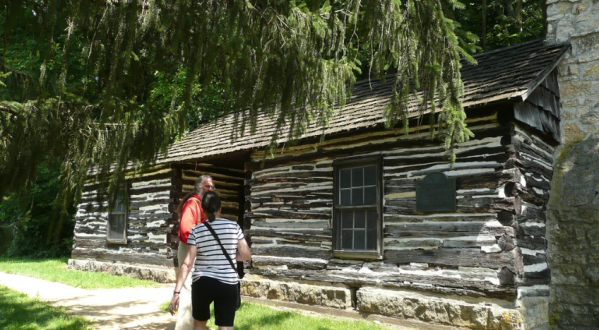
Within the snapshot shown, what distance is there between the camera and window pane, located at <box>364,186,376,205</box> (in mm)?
8430

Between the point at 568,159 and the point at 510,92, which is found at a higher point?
the point at 510,92

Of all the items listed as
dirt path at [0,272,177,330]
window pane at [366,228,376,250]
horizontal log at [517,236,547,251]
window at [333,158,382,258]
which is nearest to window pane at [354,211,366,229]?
window at [333,158,382,258]

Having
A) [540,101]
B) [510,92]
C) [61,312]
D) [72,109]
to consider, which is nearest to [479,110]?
[510,92]

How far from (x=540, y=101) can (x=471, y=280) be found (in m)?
2.93

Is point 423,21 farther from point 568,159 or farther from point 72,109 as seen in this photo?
point 568,159

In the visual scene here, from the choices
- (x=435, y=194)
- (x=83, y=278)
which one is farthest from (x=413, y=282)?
(x=83, y=278)

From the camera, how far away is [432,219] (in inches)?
301

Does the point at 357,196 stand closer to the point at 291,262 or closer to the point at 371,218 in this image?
the point at 371,218

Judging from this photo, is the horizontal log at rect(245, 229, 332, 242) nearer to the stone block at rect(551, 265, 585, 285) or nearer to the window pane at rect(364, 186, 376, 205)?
the window pane at rect(364, 186, 376, 205)

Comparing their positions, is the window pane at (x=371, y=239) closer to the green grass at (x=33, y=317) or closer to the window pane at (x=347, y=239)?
the window pane at (x=347, y=239)

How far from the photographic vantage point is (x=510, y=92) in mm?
6941

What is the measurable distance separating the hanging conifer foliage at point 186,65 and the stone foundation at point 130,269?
755 centimetres

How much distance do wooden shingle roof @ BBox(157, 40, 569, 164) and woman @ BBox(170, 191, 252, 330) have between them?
1.38m

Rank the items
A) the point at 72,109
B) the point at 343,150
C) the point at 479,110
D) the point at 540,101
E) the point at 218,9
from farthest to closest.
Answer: the point at 343,150
the point at 540,101
the point at 479,110
the point at 72,109
the point at 218,9
